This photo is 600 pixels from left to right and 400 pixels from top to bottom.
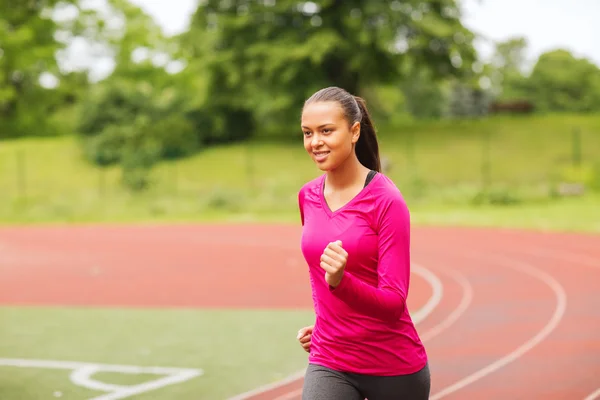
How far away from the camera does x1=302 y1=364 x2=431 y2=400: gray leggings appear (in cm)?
301

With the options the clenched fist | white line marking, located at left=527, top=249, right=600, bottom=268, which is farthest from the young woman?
white line marking, located at left=527, top=249, right=600, bottom=268

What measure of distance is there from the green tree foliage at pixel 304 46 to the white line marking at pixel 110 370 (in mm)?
27037

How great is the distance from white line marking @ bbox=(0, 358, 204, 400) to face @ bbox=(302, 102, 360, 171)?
13.9ft

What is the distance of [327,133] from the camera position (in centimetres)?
300

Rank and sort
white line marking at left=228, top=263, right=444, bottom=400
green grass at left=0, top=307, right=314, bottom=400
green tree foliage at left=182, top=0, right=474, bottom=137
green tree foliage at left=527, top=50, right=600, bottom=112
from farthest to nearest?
green tree foliage at left=527, top=50, right=600, bottom=112
green tree foliage at left=182, top=0, right=474, bottom=137
green grass at left=0, top=307, right=314, bottom=400
white line marking at left=228, top=263, right=444, bottom=400

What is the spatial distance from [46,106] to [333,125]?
5374 centimetres

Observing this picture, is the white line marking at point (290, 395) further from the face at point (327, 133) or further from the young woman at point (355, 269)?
the face at point (327, 133)

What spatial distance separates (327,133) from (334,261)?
0.56 m

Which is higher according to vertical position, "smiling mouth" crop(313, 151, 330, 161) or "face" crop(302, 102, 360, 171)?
"face" crop(302, 102, 360, 171)

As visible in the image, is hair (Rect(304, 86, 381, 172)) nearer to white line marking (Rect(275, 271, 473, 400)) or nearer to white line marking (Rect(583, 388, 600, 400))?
white line marking (Rect(275, 271, 473, 400))

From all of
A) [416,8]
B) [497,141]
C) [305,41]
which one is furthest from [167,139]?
[497,141]

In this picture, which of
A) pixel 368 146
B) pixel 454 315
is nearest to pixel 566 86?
pixel 454 315

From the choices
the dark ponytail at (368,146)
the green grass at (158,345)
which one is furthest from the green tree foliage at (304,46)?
the dark ponytail at (368,146)

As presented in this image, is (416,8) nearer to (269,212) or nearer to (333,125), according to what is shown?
(269,212)
